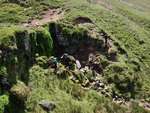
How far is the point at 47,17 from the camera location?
50781 mm

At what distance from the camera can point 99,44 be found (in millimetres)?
47406

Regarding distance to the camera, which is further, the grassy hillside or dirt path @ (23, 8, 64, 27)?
dirt path @ (23, 8, 64, 27)

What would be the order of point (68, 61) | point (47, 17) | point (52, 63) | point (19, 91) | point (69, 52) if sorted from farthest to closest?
point (47, 17), point (69, 52), point (68, 61), point (52, 63), point (19, 91)

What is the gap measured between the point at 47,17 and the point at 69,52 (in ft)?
24.3

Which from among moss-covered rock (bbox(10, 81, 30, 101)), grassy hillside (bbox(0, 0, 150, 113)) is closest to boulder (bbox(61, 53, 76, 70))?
grassy hillside (bbox(0, 0, 150, 113))

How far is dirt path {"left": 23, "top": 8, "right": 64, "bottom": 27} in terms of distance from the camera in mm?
47234

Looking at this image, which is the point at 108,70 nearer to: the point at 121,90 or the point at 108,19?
the point at 121,90

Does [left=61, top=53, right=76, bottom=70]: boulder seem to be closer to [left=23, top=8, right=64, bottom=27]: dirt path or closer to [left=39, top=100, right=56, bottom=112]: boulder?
[left=23, top=8, right=64, bottom=27]: dirt path

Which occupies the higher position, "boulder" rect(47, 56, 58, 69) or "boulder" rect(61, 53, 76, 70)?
"boulder" rect(47, 56, 58, 69)

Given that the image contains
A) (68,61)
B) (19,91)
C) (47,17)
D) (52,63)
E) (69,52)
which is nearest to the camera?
(19,91)

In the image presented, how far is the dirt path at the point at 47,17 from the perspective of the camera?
155 feet

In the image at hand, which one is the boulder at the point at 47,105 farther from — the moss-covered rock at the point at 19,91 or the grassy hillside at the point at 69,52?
the moss-covered rock at the point at 19,91

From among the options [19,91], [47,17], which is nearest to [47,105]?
[19,91]

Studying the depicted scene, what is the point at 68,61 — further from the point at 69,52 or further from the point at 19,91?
the point at 19,91
